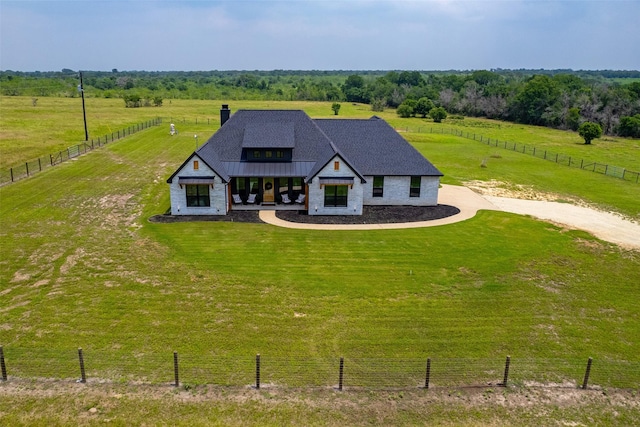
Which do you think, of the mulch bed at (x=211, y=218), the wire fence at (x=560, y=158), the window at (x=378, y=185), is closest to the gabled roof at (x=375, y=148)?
the window at (x=378, y=185)

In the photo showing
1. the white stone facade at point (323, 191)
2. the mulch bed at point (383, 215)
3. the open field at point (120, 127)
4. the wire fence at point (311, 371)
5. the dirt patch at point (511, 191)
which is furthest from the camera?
the open field at point (120, 127)

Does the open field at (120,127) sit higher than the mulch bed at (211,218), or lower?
higher

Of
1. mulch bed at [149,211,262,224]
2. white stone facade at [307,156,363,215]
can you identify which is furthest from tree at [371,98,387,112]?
mulch bed at [149,211,262,224]

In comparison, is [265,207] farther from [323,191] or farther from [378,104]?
[378,104]

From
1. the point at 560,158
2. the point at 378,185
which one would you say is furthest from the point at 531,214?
the point at 560,158

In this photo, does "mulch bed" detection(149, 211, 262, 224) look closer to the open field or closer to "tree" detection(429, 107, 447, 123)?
the open field

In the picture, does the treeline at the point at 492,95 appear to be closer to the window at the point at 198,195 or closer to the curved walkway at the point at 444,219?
the curved walkway at the point at 444,219

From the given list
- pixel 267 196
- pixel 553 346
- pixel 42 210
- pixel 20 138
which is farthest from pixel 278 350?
pixel 20 138
